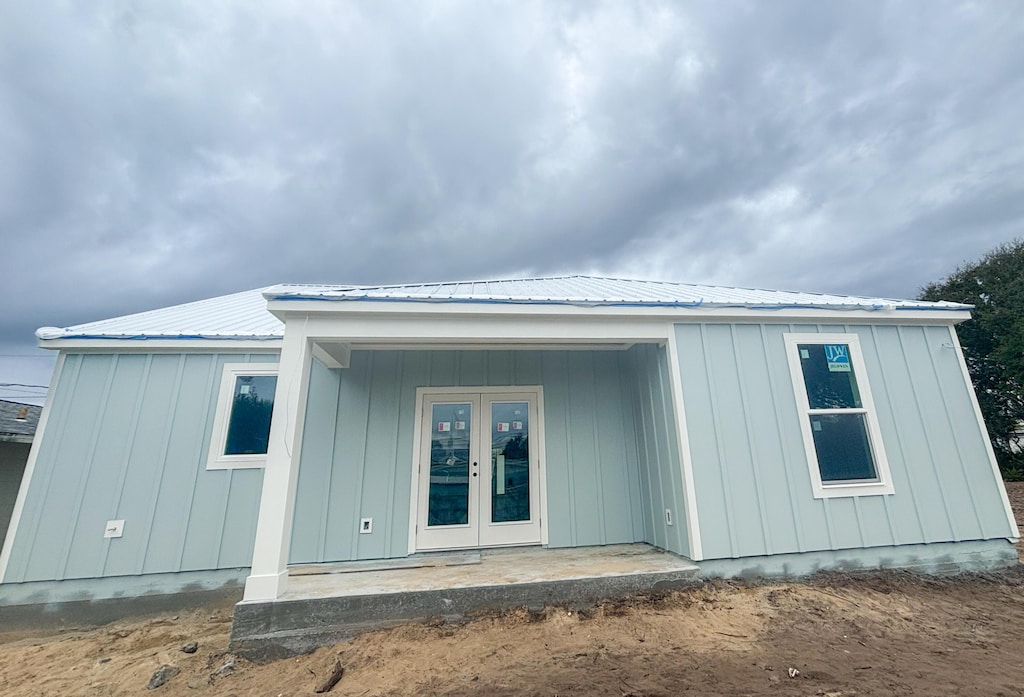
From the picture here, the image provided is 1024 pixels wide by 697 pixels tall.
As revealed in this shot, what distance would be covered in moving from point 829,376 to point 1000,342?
9.98 m

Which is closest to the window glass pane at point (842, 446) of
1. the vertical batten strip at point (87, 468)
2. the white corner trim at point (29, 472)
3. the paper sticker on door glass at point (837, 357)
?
the paper sticker on door glass at point (837, 357)

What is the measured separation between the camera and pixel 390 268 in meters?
19.7

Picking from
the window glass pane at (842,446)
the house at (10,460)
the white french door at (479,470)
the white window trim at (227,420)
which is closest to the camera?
the window glass pane at (842,446)

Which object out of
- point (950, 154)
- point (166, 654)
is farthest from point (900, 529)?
point (950, 154)

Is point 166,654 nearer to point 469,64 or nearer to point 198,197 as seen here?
point 469,64

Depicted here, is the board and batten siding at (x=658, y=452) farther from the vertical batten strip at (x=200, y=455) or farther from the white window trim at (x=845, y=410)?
the vertical batten strip at (x=200, y=455)

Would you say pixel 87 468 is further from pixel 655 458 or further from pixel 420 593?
pixel 655 458

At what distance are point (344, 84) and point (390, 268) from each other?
12.4m

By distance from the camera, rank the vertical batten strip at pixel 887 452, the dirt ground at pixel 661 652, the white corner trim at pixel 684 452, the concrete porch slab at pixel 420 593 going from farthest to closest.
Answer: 1. the vertical batten strip at pixel 887 452
2. the white corner trim at pixel 684 452
3. the concrete porch slab at pixel 420 593
4. the dirt ground at pixel 661 652

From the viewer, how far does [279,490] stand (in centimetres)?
291

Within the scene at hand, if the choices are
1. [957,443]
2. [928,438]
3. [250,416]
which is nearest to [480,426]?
[250,416]

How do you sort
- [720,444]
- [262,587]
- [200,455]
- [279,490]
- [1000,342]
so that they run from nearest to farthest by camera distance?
[262,587] < [279,490] < [720,444] < [200,455] < [1000,342]

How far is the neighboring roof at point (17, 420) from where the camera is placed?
520 centimetres

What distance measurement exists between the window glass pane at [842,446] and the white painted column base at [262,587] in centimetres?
494
